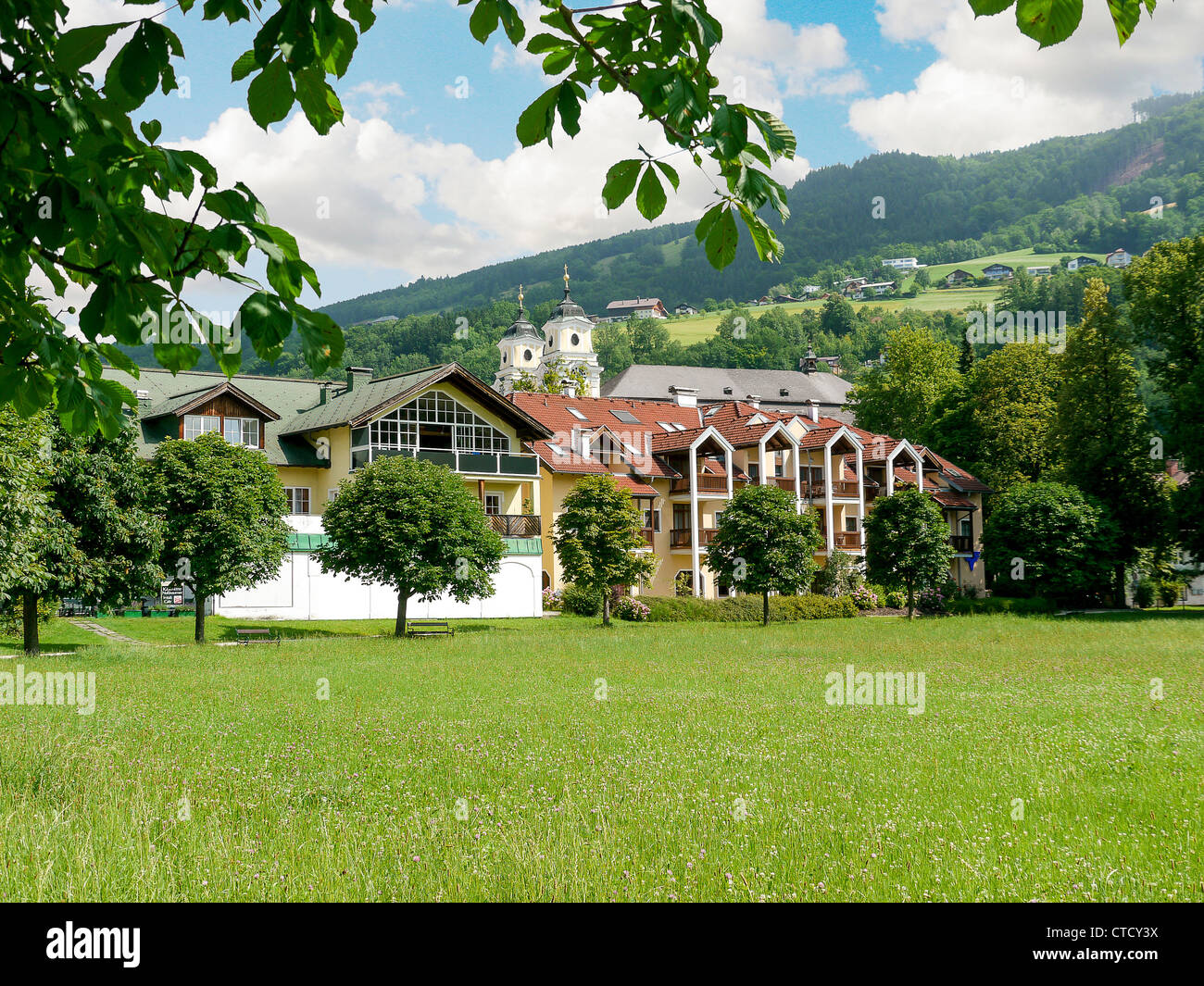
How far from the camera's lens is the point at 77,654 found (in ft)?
80.0

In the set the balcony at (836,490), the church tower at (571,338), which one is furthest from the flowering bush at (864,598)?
the church tower at (571,338)

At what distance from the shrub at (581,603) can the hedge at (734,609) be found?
2.24m

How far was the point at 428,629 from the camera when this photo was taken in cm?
3572

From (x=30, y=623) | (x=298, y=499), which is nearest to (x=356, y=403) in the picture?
(x=298, y=499)

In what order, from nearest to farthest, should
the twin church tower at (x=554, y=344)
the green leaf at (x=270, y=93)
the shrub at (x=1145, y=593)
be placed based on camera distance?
the green leaf at (x=270, y=93) → the shrub at (x=1145, y=593) → the twin church tower at (x=554, y=344)

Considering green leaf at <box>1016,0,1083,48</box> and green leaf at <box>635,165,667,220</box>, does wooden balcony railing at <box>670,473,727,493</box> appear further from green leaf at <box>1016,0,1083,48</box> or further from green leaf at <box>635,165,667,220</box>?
green leaf at <box>1016,0,1083,48</box>

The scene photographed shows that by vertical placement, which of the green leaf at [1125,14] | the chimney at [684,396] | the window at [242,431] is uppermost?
the chimney at [684,396]

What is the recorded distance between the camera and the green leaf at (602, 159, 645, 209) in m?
3.62

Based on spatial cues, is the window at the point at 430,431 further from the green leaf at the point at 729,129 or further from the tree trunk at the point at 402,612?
the green leaf at the point at 729,129

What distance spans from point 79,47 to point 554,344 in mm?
119947

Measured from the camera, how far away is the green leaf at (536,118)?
349cm

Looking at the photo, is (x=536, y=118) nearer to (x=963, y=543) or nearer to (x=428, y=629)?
(x=428, y=629)

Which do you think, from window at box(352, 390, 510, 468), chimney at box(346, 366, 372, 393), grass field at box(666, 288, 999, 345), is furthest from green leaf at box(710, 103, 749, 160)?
grass field at box(666, 288, 999, 345)

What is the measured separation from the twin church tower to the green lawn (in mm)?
101330
